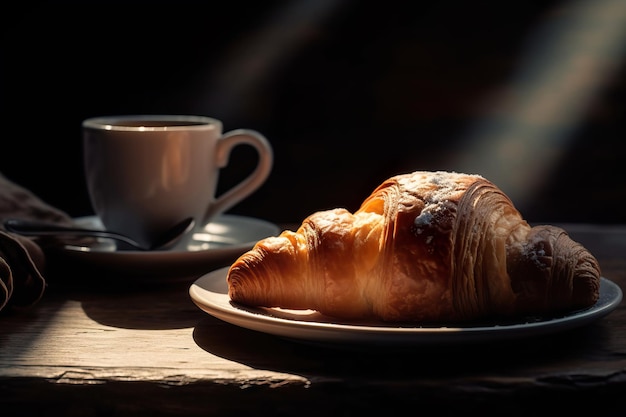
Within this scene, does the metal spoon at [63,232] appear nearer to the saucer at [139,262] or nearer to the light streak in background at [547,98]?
the saucer at [139,262]

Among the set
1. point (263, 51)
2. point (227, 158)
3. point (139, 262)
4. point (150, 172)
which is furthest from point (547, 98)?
point (139, 262)

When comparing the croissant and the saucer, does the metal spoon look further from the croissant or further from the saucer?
the croissant

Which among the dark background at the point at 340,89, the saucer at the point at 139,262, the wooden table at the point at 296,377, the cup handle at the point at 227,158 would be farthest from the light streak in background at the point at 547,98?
the wooden table at the point at 296,377

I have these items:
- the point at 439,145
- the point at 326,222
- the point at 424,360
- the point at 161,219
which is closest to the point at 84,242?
the point at 161,219

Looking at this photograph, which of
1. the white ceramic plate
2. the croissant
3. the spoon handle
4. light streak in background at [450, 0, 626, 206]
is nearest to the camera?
the white ceramic plate

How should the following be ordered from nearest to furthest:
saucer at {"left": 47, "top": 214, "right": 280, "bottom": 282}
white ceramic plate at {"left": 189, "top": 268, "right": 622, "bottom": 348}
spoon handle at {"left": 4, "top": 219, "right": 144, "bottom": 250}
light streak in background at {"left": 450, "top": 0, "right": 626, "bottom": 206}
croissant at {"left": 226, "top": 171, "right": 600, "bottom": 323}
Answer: white ceramic plate at {"left": 189, "top": 268, "right": 622, "bottom": 348} < croissant at {"left": 226, "top": 171, "right": 600, "bottom": 323} < saucer at {"left": 47, "top": 214, "right": 280, "bottom": 282} < spoon handle at {"left": 4, "top": 219, "right": 144, "bottom": 250} < light streak in background at {"left": 450, "top": 0, "right": 626, "bottom": 206}

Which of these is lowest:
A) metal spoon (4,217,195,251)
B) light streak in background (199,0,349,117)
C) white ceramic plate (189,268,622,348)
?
metal spoon (4,217,195,251)

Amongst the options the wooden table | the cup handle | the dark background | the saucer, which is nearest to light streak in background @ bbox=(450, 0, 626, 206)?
the dark background

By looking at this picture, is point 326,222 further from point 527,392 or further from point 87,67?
point 87,67
